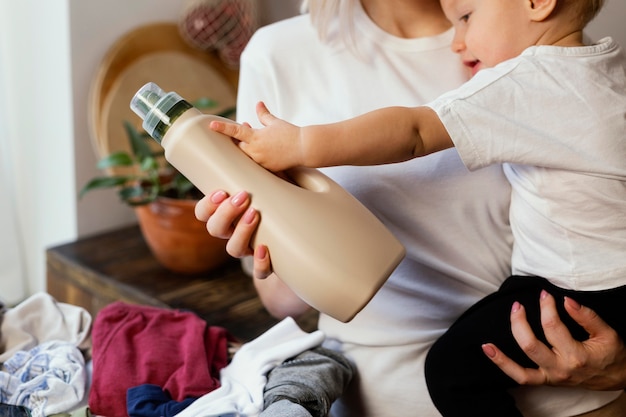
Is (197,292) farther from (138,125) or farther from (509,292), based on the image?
(509,292)

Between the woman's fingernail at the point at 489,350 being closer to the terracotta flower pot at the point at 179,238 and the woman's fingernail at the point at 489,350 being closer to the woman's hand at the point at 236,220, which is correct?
the woman's hand at the point at 236,220

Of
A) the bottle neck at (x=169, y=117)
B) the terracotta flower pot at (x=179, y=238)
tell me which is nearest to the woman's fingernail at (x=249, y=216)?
the bottle neck at (x=169, y=117)

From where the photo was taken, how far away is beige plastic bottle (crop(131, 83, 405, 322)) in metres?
0.63

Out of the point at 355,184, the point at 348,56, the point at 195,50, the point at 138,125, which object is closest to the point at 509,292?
the point at 355,184

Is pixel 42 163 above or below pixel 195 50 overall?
below

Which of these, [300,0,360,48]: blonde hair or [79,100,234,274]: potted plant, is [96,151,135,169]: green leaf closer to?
[79,100,234,274]: potted plant

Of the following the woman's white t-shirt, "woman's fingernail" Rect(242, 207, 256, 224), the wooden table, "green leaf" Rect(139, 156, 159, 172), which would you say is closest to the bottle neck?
"woman's fingernail" Rect(242, 207, 256, 224)

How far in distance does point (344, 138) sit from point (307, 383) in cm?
Result: 26

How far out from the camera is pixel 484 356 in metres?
0.79

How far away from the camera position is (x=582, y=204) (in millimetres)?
720

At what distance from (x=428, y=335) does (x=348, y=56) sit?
352 mm

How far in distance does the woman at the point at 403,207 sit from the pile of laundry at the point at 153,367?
0.06 meters

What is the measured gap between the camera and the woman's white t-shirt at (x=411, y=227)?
843mm

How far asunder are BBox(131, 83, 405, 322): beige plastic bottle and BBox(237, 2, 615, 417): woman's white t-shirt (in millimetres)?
195
